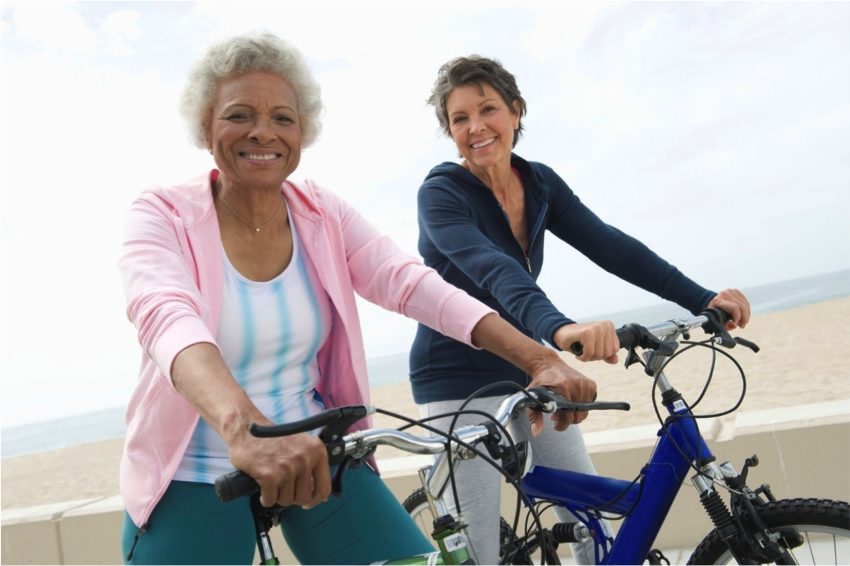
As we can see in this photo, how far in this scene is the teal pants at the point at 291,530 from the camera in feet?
5.10

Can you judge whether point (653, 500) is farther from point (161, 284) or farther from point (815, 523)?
point (161, 284)

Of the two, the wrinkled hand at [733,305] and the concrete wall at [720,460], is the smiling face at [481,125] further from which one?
the concrete wall at [720,460]

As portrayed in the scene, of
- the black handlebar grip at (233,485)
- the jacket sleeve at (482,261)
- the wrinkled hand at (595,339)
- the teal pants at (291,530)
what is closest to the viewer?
the black handlebar grip at (233,485)

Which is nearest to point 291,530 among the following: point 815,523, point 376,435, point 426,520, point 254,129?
point 376,435

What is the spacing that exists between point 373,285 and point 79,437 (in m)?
35.3

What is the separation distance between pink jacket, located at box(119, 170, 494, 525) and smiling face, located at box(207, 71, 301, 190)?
0.11m

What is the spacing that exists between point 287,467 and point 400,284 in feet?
2.83

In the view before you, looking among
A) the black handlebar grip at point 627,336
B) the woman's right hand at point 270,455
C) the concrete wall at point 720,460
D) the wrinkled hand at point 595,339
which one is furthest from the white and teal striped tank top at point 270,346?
the concrete wall at point 720,460

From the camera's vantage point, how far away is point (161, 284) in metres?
1.56

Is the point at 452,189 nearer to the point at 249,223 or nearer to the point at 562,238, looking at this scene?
the point at 562,238

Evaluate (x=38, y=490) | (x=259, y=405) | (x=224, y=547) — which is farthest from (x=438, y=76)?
(x=38, y=490)

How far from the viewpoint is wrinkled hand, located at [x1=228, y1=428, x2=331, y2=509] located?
1.13 metres

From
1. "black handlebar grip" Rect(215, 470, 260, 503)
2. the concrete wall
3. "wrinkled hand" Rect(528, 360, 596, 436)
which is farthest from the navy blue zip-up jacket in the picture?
the concrete wall

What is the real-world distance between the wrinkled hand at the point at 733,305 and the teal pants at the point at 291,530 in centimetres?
121
